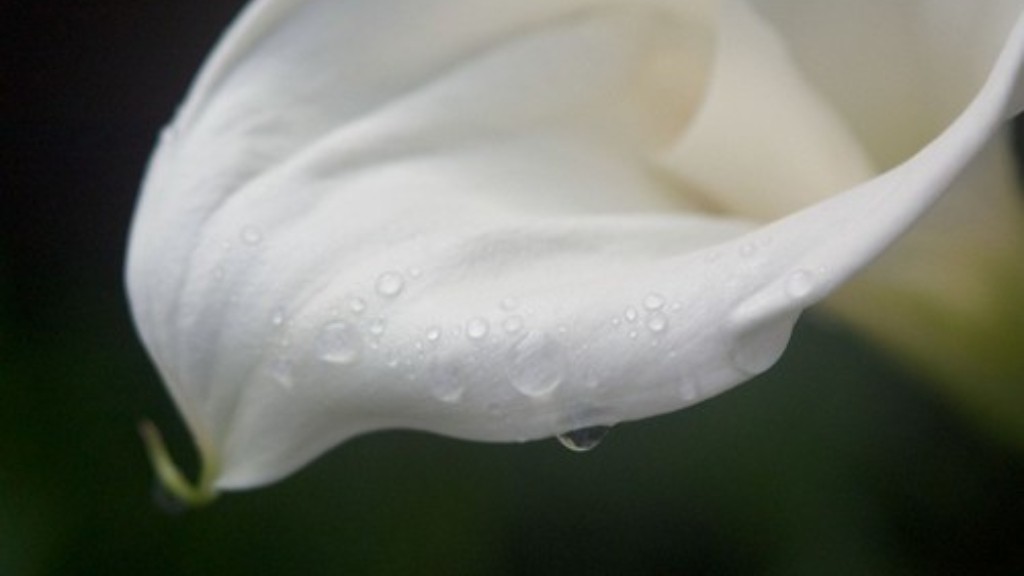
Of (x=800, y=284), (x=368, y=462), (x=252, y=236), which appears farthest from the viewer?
(x=368, y=462)

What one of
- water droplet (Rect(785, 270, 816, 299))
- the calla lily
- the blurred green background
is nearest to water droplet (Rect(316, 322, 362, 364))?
the calla lily

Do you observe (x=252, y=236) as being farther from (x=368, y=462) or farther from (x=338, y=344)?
(x=368, y=462)

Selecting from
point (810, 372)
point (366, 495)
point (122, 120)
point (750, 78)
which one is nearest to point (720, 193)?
point (750, 78)

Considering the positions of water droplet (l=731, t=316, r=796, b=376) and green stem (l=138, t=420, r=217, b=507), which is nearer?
water droplet (l=731, t=316, r=796, b=376)

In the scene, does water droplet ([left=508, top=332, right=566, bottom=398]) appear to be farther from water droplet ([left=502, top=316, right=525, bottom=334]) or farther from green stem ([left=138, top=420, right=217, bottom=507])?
green stem ([left=138, top=420, right=217, bottom=507])

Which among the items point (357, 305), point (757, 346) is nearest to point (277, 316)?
point (357, 305)

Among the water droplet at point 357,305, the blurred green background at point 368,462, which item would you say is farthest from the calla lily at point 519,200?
the blurred green background at point 368,462
